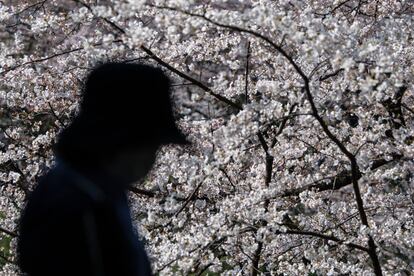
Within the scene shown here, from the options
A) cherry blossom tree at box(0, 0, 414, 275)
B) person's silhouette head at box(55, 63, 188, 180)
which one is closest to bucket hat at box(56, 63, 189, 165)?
person's silhouette head at box(55, 63, 188, 180)

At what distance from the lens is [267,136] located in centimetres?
468

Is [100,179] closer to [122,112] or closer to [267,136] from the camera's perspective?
[122,112]

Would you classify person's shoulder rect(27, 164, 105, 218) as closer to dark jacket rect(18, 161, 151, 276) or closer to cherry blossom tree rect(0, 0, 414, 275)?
dark jacket rect(18, 161, 151, 276)

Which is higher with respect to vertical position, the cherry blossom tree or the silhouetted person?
the cherry blossom tree

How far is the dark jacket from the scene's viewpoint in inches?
56.2

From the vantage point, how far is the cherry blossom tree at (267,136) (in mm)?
3002

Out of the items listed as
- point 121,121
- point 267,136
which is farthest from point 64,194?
point 267,136

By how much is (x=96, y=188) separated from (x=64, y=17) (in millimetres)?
3693

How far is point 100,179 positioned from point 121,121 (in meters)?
0.18

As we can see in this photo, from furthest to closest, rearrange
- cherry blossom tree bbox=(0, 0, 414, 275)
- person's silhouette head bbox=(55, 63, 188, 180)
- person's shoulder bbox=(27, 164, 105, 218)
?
1. cherry blossom tree bbox=(0, 0, 414, 275)
2. person's silhouette head bbox=(55, 63, 188, 180)
3. person's shoulder bbox=(27, 164, 105, 218)

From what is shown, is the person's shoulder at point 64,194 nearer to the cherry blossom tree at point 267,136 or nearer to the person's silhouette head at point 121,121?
the person's silhouette head at point 121,121

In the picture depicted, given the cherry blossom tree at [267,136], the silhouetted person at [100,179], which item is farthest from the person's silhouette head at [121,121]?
the cherry blossom tree at [267,136]

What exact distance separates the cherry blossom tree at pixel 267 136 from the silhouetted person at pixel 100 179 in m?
1.10

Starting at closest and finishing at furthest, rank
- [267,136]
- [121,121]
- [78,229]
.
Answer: [78,229] → [121,121] → [267,136]
